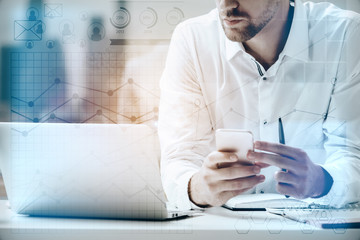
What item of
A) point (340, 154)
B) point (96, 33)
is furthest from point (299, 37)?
point (96, 33)

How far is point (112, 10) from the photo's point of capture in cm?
111

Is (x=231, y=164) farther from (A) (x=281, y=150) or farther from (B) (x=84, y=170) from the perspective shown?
(B) (x=84, y=170)

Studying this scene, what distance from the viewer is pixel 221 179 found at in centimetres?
101

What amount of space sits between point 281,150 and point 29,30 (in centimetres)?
74

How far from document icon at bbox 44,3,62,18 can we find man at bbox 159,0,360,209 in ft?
1.06

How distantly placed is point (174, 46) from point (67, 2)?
319 mm

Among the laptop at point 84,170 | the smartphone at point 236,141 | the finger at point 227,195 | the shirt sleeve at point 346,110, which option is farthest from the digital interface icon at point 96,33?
the shirt sleeve at point 346,110

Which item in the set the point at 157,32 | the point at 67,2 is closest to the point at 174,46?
the point at 157,32

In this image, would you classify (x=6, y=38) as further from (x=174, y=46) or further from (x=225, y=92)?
(x=225, y=92)

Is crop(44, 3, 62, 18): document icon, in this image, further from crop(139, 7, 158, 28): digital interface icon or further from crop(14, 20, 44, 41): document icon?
crop(139, 7, 158, 28): digital interface icon

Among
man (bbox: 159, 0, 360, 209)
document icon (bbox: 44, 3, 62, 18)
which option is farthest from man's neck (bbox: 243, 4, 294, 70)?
document icon (bbox: 44, 3, 62, 18)

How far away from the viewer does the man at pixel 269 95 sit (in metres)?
1.09

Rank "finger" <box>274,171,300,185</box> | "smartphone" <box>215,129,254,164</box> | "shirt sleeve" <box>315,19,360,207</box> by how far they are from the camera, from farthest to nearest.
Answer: "shirt sleeve" <box>315,19,360,207</box> < "finger" <box>274,171,300,185</box> < "smartphone" <box>215,129,254,164</box>

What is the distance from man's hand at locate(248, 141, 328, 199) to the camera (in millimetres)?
970
